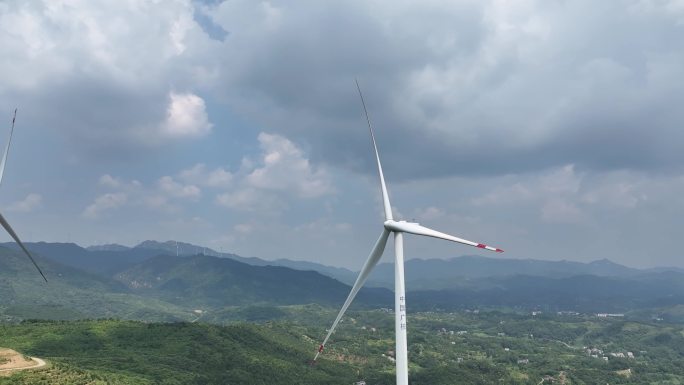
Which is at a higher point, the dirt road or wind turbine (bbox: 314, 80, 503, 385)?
wind turbine (bbox: 314, 80, 503, 385)

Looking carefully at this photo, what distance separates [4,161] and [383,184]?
72.4 m

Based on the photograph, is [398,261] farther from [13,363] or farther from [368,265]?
[13,363]

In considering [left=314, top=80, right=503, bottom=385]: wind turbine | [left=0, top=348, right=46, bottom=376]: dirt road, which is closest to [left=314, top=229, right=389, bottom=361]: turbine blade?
[left=314, top=80, right=503, bottom=385]: wind turbine

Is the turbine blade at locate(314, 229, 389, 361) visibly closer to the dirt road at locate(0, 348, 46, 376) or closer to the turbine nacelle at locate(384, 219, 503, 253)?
the turbine nacelle at locate(384, 219, 503, 253)

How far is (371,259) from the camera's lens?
284ft

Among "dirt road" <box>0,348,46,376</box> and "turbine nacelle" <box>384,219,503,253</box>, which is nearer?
"turbine nacelle" <box>384,219,503,253</box>

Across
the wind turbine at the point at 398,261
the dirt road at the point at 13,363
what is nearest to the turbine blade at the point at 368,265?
the wind turbine at the point at 398,261

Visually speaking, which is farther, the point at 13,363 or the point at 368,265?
the point at 13,363

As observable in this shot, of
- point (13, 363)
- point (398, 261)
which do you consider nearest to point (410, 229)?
point (398, 261)

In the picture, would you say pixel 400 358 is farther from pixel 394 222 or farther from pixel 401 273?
pixel 394 222

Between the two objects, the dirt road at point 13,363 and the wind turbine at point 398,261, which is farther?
the dirt road at point 13,363

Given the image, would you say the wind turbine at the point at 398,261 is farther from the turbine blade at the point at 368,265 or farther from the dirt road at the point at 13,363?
the dirt road at the point at 13,363

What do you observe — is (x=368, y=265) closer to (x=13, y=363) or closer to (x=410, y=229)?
(x=410, y=229)

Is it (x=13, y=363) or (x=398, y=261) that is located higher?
(x=398, y=261)
